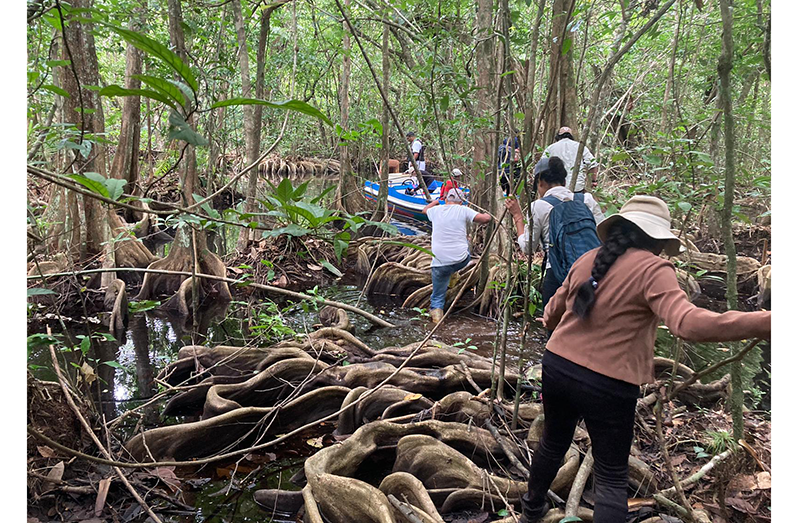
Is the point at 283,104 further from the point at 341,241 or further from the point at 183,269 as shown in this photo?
the point at 183,269

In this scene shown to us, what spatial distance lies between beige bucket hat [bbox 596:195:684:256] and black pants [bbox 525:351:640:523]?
24.1 inches

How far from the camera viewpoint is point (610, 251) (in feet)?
7.27

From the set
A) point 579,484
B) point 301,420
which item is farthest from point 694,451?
point 301,420

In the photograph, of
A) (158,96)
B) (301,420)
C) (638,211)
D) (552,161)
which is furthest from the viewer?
(301,420)

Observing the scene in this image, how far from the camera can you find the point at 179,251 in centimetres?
781

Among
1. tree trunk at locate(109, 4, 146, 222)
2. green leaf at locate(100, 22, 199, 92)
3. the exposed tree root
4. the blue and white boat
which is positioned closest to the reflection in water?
the exposed tree root

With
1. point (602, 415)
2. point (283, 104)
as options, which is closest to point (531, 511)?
point (602, 415)

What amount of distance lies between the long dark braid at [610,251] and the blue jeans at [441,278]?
14.1 ft

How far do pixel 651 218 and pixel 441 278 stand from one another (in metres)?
4.53

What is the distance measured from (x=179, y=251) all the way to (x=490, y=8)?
535 centimetres

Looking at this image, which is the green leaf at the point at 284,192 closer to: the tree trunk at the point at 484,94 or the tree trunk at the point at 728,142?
the tree trunk at the point at 728,142

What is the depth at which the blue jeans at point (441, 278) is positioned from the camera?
21.6 ft

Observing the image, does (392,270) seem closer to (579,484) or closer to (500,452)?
(500,452)

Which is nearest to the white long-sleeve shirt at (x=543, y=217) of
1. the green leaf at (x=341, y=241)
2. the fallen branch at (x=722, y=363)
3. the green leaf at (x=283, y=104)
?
the fallen branch at (x=722, y=363)
